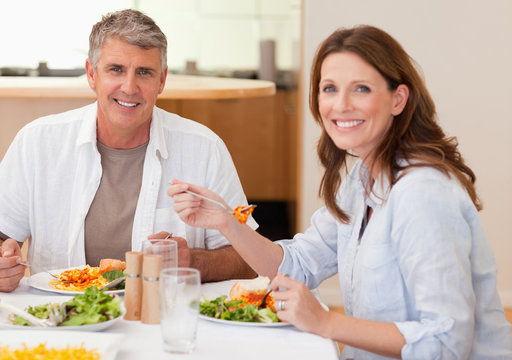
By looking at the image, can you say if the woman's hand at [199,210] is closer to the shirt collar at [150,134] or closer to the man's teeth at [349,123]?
the man's teeth at [349,123]

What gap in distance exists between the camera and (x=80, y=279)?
5.58 ft

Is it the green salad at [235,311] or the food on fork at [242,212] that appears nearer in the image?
the green salad at [235,311]

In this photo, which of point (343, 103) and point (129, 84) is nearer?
point (343, 103)

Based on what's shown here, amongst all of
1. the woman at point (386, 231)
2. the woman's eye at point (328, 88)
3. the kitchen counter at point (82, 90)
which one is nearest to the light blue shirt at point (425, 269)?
the woman at point (386, 231)

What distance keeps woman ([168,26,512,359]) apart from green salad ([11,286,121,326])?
328 millimetres

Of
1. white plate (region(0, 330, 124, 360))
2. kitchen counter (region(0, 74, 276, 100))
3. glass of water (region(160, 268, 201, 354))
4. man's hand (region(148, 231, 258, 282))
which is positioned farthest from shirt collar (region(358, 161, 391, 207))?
kitchen counter (region(0, 74, 276, 100))

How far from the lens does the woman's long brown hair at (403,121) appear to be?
5.21ft

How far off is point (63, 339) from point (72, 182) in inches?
38.7

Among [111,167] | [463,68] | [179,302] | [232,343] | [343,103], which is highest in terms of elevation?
[463,68]

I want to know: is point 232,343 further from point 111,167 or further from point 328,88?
point 111,167

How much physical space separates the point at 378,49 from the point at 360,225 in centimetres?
43

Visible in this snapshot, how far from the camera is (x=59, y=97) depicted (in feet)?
9.86

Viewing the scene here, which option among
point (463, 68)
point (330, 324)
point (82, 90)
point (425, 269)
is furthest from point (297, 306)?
point (463, 68)

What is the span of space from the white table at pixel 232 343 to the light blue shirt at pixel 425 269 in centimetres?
20
